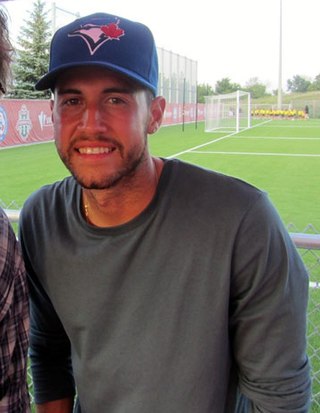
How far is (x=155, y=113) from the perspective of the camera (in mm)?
1355

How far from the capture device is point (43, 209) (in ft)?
4.57

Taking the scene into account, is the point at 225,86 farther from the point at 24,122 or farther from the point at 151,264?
the point at 151,264

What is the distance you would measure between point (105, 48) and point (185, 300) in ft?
2.04

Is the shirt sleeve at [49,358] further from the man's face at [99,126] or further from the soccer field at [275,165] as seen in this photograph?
the soccer field at [275,165]

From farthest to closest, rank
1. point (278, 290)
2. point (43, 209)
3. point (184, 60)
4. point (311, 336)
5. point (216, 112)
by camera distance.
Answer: point (184, 60), point (216, 112), point (311, 336), point (43, 209), point (278, 290)

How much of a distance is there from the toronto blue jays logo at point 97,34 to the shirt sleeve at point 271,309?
520 millimetres

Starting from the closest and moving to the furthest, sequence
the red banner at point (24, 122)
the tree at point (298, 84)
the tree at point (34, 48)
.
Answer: the red banner at point (24, 122), the tree at point (34, 48), the tree at point (298, 84)

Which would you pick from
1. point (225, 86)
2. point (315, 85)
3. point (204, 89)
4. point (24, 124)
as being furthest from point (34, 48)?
point (315, 85)

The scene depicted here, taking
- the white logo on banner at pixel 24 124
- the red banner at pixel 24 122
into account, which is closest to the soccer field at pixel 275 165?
the red banner at pixel 24 122

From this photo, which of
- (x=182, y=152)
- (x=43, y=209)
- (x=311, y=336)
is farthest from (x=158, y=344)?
(x=182, y=152)

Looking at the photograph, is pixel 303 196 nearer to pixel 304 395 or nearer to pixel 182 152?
pixel 182 152

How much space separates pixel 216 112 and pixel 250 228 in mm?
27950

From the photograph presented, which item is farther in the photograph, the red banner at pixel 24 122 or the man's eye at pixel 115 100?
the red banner at pixel 24 122

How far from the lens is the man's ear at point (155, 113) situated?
4.36 ft
